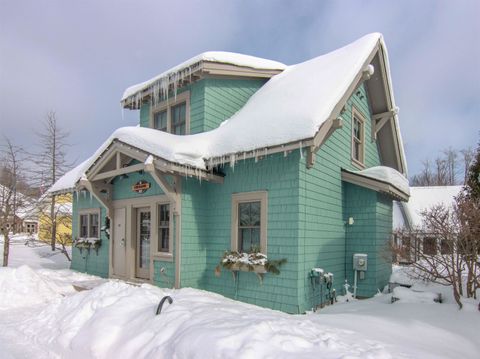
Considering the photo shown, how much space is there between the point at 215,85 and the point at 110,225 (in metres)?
5.15

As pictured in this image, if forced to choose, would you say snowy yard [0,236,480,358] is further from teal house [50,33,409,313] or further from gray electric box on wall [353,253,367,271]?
teal house [50,33,409,313]

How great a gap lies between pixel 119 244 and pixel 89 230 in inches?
99.4

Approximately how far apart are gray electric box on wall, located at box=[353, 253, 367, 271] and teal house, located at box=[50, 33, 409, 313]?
3 centimetres

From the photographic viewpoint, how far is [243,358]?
3486mm

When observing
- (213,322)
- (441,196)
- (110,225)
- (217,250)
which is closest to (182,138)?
(217,250)

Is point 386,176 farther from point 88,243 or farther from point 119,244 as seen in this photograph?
point 88,243

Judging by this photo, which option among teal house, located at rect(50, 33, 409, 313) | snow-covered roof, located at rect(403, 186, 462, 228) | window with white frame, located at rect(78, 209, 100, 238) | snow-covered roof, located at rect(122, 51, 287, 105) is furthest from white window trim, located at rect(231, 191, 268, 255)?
snow-covered roof, located at rect(403, 186, 462, 228)

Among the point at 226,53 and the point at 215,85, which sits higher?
the point at 226,53

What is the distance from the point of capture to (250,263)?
7.50 meters

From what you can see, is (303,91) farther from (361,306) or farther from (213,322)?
(213,322)

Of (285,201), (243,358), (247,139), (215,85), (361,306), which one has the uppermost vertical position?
(215,85)

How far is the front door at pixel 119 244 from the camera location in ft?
34.1

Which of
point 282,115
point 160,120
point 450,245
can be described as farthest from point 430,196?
point 282,115

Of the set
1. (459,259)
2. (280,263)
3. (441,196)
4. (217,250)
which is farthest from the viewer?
(441,196)
